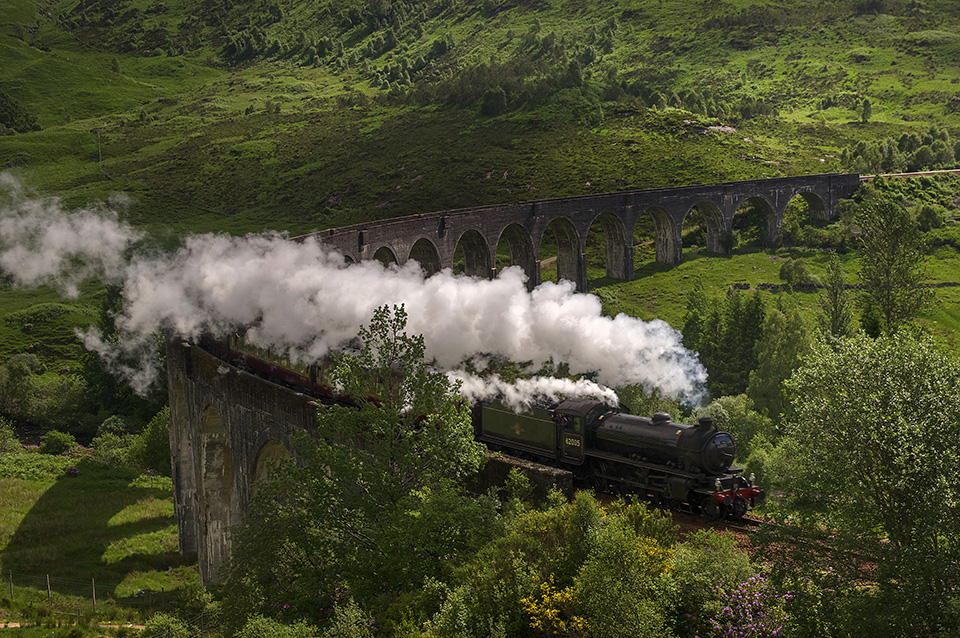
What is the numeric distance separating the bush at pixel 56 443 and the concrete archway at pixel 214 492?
84.4 feet

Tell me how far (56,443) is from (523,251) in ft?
148

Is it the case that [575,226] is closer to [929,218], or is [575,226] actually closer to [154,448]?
[929,218]

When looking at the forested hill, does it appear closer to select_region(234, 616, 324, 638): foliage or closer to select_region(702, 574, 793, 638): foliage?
select_region(234, 616, 324, 638): foliage

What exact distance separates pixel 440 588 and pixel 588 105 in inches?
4733

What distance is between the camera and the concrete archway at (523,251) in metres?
79.6

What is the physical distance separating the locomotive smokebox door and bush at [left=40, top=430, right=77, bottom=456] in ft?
175

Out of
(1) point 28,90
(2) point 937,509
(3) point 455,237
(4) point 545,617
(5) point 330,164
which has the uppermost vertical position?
(1) point 28,90

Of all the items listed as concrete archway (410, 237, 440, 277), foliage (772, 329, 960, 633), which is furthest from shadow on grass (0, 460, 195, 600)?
foliage (772, 329, 960, 633)

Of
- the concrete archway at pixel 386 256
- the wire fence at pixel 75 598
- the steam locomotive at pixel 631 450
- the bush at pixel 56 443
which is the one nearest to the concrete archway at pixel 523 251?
the concrete archway at pixel 386 256

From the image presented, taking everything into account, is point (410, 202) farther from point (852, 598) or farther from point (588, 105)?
point (852, 598)

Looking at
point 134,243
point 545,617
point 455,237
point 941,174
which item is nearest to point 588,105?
point 941,174

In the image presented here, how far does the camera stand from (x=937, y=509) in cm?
1570

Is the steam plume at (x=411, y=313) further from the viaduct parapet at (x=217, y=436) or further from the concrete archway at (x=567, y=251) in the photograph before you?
the concrete archway at (x=567, y=251)

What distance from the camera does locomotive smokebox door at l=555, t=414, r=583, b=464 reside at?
26.4m
